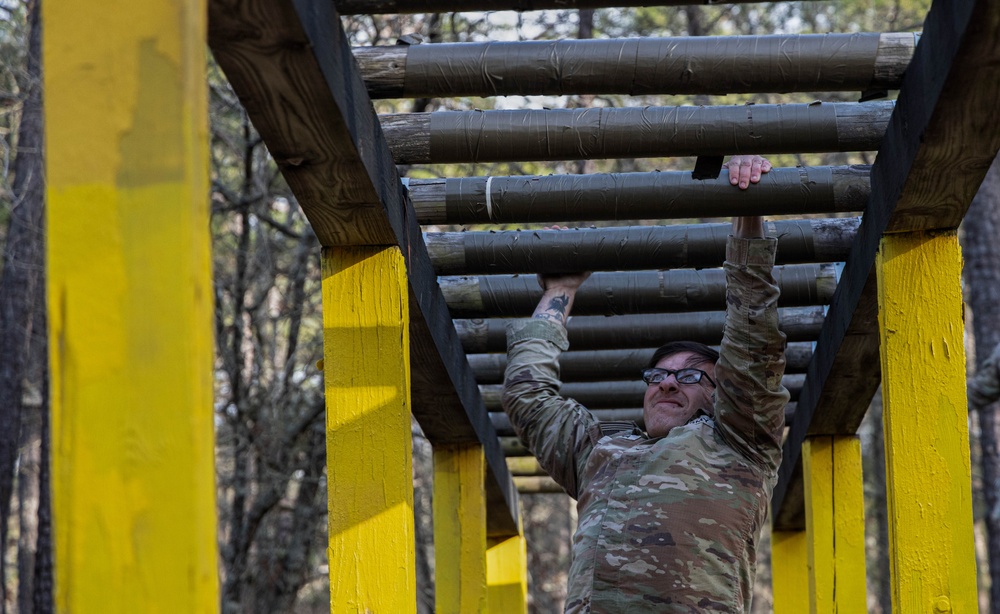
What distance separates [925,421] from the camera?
13.2ft

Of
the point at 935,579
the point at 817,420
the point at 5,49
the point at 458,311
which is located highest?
the point at 5,49

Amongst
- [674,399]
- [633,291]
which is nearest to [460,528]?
[633,291]

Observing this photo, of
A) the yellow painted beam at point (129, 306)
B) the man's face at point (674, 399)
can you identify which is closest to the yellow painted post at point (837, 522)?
the man's face at point (674, 399)

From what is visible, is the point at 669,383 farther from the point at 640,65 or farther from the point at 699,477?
the point at 640,65

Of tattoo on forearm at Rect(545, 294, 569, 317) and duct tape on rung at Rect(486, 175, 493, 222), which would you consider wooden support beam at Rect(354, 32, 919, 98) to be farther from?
tattoo on forearm at Rect(545, 294, 569, 317)

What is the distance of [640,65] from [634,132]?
30 cm

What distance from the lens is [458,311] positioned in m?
5.29

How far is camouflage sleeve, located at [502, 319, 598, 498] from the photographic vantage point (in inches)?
188

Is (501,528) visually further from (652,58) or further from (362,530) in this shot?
(652,58)

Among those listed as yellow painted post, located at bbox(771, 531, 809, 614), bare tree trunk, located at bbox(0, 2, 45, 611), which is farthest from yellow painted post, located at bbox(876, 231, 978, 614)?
bare tree trunk, located at bbox(0, 2, 45, 611)

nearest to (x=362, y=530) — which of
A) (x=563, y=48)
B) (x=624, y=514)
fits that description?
(x=624, y=514)

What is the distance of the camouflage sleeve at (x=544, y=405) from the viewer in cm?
477

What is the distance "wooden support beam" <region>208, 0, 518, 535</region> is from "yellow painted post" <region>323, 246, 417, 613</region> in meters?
0.15

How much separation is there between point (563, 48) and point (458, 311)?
5.78 feet
